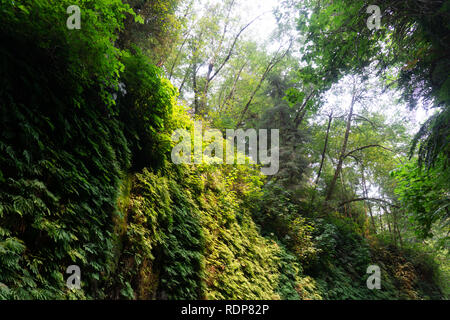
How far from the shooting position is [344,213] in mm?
13477

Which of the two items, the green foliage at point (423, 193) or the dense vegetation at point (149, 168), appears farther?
the green foliage at point (423, 193)

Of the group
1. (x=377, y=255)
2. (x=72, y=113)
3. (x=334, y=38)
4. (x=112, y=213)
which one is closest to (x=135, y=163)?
(x=112, y=213)

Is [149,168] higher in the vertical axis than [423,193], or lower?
higher

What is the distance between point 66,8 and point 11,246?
2.21 m

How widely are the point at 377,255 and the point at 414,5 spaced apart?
11.8 meters

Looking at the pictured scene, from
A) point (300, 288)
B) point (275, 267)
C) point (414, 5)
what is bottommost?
point (300, 288)

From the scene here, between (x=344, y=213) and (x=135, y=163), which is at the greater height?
(x=135, y=163)

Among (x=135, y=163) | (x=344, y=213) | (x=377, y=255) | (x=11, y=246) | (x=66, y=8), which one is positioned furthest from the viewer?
(x=344, y=213)

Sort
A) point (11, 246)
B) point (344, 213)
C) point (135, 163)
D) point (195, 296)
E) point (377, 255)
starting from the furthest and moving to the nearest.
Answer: point (344, 213), point (377, 255), point (135, 163), point (195, 296), point (11, 246)

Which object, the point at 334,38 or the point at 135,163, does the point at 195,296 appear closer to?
the point at 135,163

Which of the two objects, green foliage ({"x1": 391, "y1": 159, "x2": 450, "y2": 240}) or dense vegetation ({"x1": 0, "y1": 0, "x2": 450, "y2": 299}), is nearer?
dense vegetation ({"x1": 0, "y1": 0, "x2": 450, "y2": 299})

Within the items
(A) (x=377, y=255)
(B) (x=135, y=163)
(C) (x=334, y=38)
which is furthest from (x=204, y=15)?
(A) (x=377, y=255)

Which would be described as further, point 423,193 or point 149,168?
point 423,193
